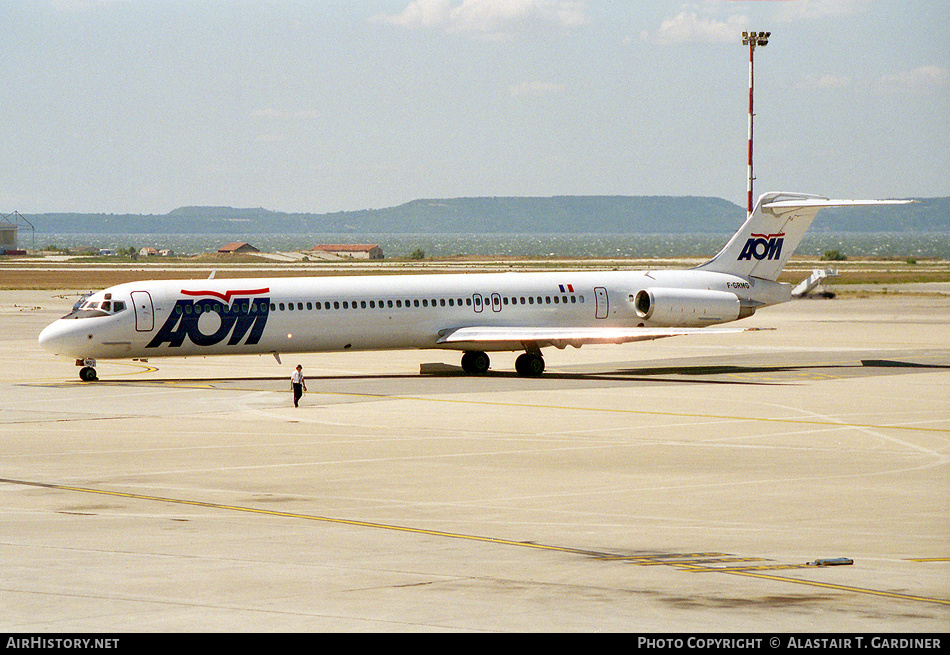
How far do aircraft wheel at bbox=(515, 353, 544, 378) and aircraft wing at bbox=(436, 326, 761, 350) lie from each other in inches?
16.4

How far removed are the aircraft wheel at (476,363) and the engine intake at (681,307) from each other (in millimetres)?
5715

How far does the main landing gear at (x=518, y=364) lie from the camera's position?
139 feet

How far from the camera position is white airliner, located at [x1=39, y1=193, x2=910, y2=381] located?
128ft

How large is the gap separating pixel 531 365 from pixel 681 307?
592 cm

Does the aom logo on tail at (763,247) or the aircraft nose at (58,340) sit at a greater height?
the aom logo on tail at (763,247)

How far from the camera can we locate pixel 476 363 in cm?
4341

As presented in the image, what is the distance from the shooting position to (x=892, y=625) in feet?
41.7

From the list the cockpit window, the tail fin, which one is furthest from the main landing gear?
the cockpit window

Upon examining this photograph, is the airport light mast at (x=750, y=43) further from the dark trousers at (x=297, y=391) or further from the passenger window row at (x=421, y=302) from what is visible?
the dark trousers at (x=297, y=391)

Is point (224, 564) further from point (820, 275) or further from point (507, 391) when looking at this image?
point (820, 275)

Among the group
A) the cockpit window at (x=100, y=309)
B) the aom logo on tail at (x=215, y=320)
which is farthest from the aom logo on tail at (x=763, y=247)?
the cockpit window at (x=100, y=309)

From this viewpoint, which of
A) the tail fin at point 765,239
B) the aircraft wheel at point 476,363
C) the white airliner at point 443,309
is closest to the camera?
the white airliner at point 443,309

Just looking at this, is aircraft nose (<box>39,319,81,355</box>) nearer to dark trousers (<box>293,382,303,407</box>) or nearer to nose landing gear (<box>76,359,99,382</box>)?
nose landing gear (<box>76,359,99,382</box>)
